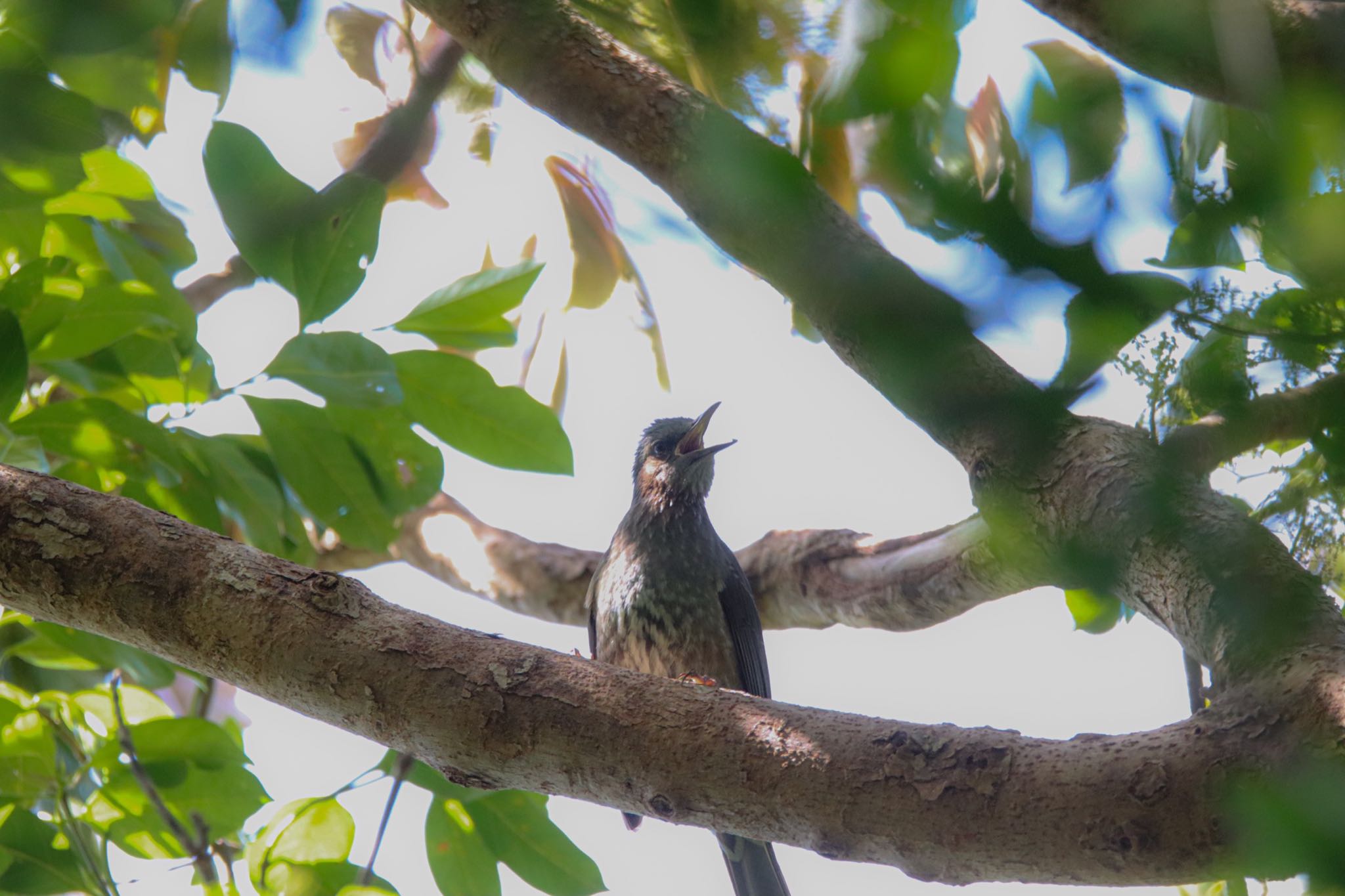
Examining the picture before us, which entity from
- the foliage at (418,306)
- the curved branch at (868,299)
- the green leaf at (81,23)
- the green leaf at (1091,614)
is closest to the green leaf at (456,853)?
the foliage at (418,306)

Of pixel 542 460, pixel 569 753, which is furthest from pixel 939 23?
pixel 542 460

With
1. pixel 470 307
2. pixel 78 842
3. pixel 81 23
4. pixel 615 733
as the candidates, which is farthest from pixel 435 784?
pixel 81 23

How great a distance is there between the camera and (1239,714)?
111cm

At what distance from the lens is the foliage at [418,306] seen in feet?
1.98

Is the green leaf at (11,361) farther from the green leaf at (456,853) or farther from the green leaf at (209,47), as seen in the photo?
the green leaf at (456,853)

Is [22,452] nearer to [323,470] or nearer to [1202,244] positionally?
[323,470]

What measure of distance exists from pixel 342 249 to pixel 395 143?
1332 millimetres

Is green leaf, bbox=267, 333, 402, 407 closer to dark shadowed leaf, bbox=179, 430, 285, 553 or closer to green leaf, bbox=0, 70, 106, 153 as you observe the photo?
dark shadowed leaf, bbox=179, 430, 285, 553

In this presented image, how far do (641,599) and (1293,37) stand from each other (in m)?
3.06

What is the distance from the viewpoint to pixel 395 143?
12.4 feet

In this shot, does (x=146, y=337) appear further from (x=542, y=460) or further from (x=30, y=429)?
(x=542, y=460)

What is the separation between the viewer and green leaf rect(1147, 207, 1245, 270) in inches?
23.6

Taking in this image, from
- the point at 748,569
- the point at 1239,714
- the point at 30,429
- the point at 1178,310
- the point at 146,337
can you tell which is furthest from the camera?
the point at 748,569

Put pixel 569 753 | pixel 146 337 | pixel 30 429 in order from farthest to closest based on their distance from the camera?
pixel 146 337 → pixel 30 429 → pixel 569 753
